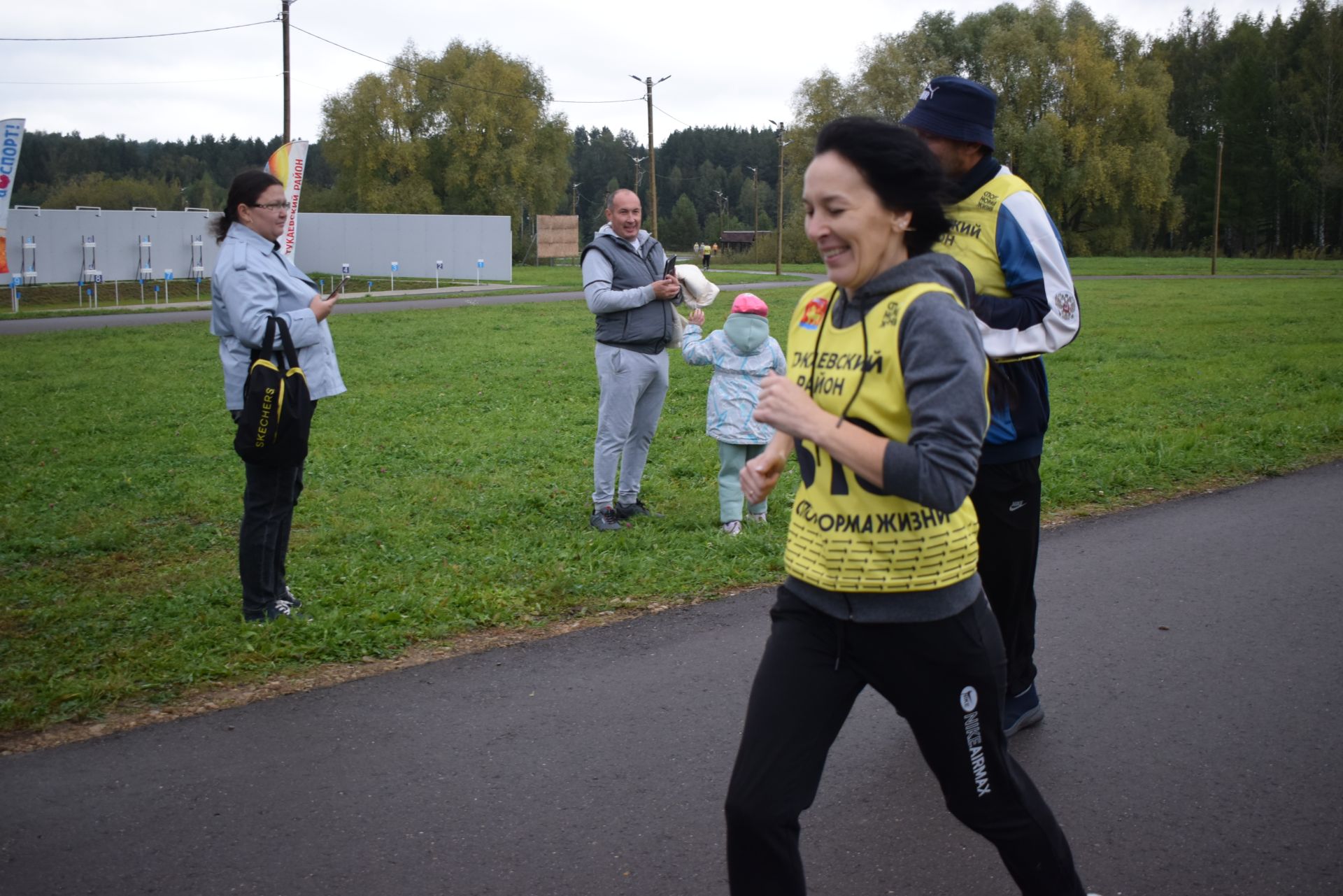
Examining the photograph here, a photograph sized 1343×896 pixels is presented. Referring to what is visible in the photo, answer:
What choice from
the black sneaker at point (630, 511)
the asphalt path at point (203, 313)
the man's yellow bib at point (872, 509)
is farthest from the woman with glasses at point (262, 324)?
the asphalt path at point (203, 313)

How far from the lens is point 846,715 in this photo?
7.73ft

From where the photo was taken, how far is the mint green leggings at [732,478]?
7.00 metres

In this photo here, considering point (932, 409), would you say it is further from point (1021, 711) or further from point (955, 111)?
point (1021, 711)

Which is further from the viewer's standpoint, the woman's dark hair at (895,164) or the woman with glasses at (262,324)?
the woman with glasses at (262,324)

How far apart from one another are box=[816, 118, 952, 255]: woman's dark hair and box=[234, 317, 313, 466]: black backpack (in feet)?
10.8

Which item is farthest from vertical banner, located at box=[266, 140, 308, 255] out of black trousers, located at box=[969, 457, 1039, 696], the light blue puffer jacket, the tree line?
the tree line

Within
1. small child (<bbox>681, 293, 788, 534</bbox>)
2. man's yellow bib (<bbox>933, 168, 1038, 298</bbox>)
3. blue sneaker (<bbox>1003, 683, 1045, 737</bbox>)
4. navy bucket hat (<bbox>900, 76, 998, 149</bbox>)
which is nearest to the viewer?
navy bucket hat (<bbox>900, 76, 998, 149</bbox>)

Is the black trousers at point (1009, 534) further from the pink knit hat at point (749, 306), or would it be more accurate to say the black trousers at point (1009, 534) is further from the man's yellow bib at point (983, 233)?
the pink knit hat at point (749, 306)

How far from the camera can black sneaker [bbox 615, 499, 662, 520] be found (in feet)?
24.1

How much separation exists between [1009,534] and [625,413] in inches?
145

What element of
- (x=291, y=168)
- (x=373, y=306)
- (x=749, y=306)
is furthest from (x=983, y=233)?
(x=373, y=306)

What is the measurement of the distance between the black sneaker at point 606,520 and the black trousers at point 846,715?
4701mm

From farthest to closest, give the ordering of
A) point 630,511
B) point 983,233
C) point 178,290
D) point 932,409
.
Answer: point 178,290 → point 630,511 → point 983,233 → point 932,409

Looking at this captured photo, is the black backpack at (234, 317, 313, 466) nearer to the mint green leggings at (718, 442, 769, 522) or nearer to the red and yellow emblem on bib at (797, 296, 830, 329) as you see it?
the mint green leggings at (718, 442, 769, 522)
